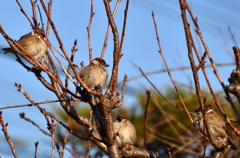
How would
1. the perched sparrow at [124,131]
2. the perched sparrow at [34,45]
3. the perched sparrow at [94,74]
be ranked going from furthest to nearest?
the perched sparrow at [124,131] → the perched sparrow at [34,45] → the perched sparrow at [94,74]

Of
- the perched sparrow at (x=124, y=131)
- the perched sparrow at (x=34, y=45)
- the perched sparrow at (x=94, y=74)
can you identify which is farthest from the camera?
the perched sparrow at (x=124, y=131)

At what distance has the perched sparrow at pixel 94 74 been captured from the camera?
5.00m

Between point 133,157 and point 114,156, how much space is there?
0.79 metres

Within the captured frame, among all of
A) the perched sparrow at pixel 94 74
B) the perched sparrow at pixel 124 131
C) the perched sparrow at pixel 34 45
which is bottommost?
the perched sparrow at pixel 124 131

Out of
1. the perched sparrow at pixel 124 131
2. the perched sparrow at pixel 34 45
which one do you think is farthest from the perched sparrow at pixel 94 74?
the perched sparrow at pixel 124 131

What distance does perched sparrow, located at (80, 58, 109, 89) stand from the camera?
500cm

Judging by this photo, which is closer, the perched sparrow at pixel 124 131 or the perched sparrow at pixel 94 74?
the perched sparrow at pixel 94 74

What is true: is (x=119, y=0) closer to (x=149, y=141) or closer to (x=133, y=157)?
(x=133, y=157)

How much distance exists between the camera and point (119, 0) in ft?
11.9

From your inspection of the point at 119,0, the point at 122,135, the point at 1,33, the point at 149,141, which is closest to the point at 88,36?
the point at 119,0

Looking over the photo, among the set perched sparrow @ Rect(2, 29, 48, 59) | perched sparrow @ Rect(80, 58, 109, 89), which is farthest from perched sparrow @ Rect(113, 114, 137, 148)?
perched sparrow @ Rect(2, 29, 48, 59)

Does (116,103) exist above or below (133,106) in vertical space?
below

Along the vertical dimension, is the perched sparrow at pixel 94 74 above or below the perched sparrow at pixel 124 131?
above

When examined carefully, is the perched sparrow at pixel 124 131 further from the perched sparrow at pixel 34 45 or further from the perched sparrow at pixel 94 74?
the perched sparrow at pixel 34 45
